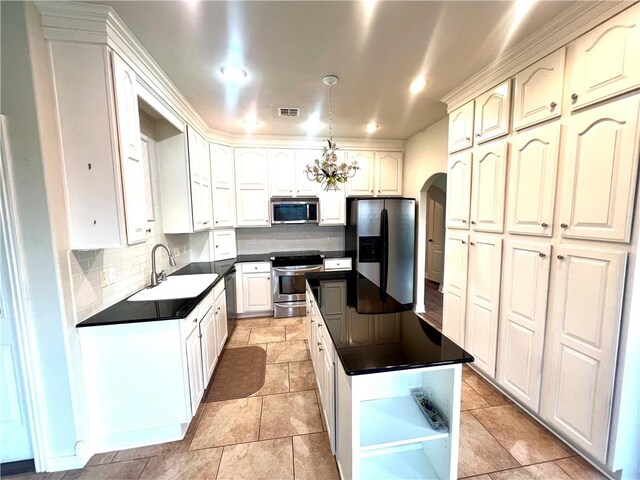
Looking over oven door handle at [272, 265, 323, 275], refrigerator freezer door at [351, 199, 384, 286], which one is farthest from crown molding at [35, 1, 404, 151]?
refrigerator freezer door at [351, 199, 384, 286]

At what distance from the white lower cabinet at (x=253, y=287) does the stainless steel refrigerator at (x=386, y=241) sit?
4.69 feet

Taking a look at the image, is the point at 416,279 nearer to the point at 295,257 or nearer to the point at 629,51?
the point at 295,257

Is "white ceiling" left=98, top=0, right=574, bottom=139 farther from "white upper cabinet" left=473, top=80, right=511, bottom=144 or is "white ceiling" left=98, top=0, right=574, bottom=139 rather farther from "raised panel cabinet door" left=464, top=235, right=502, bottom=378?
"raised panel cabinet door" left=464, top=235, right=502, bottom=378

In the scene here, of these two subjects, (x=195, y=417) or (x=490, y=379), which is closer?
(x=195, y=417)

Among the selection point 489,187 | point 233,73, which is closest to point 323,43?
point 233,73

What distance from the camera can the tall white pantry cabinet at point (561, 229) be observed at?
54.8 inches

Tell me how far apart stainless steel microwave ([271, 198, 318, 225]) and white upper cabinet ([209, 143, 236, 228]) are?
2.10 feet

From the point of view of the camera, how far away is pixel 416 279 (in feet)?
13.6

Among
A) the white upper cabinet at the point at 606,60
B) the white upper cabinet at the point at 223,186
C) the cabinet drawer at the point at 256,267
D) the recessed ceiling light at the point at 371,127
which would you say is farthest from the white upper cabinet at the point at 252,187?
the white upper cabinet at the point at 606,60

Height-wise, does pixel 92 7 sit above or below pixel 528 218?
above

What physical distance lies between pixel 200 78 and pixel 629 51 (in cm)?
285

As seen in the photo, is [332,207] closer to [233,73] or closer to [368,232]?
[368,232]

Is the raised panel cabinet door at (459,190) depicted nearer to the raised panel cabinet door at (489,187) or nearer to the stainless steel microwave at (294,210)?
the raised panel cabinet door at (489,187)

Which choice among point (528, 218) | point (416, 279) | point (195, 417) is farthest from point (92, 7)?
point (416, 279)
